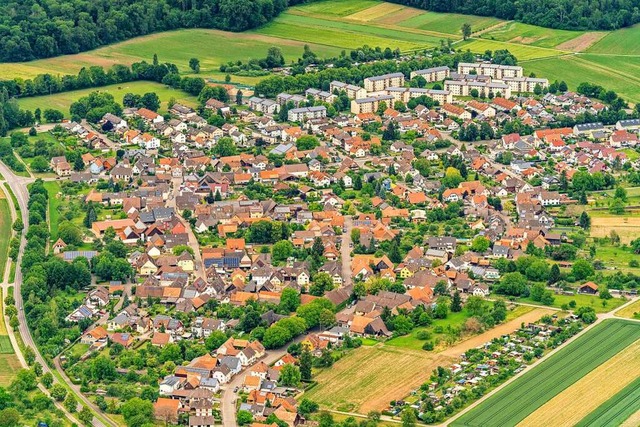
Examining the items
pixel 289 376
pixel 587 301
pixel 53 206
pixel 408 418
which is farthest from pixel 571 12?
pixel 408 418

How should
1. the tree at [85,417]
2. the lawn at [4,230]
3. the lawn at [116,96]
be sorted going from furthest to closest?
1. the lawn at [116,96]
2. the lawn at [4,230]
3. the tree at [85,417]

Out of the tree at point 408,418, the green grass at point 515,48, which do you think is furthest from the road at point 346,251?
the green grass at point 515,48

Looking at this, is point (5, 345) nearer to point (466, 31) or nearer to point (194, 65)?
point (194, 65)

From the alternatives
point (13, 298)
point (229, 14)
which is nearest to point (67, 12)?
point (229, 14)

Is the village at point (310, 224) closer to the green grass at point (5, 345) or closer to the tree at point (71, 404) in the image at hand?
the tree at point (71, 404)

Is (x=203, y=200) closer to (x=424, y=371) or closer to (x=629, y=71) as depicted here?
(x=424, y=371)

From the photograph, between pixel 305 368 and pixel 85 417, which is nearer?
pixel 85 417

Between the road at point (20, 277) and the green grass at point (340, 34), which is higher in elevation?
the green grass at point (340, 34)

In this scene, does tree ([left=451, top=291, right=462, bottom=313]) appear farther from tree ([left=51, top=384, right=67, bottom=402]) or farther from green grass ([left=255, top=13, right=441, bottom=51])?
green grass ([left=255, top=13, right=441, bottom=51])
